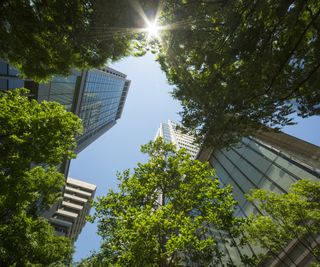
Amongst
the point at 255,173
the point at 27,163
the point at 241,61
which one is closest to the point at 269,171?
the point at 255,173

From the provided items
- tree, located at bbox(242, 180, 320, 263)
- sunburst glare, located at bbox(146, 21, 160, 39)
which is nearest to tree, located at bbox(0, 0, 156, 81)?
sunburst glare, located at bbox(146, 21, 160, 39)

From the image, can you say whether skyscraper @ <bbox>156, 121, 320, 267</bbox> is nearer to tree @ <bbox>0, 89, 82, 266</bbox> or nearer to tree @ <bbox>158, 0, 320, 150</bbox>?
tree @ <bbox>158, 0, 320, 150</bbox>

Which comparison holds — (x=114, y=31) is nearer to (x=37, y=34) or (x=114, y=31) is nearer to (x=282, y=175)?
(x=37, y=34)

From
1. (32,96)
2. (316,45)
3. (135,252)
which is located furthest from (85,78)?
(316,45)

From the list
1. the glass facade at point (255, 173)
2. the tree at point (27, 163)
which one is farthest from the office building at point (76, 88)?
the glass facade at point (255, 173)

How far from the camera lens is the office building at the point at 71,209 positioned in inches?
1911

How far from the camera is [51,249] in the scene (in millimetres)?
12828

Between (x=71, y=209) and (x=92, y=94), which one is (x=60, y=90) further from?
(x=71, y=209)

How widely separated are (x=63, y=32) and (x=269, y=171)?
1530cm

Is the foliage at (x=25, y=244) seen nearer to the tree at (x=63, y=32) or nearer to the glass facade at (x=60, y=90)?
the tree at (x=63, y=32)

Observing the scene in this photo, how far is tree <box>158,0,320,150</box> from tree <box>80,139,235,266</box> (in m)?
3.33

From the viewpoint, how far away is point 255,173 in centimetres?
1730

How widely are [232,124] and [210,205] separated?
4254 mm

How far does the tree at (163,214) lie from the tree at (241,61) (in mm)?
3325
